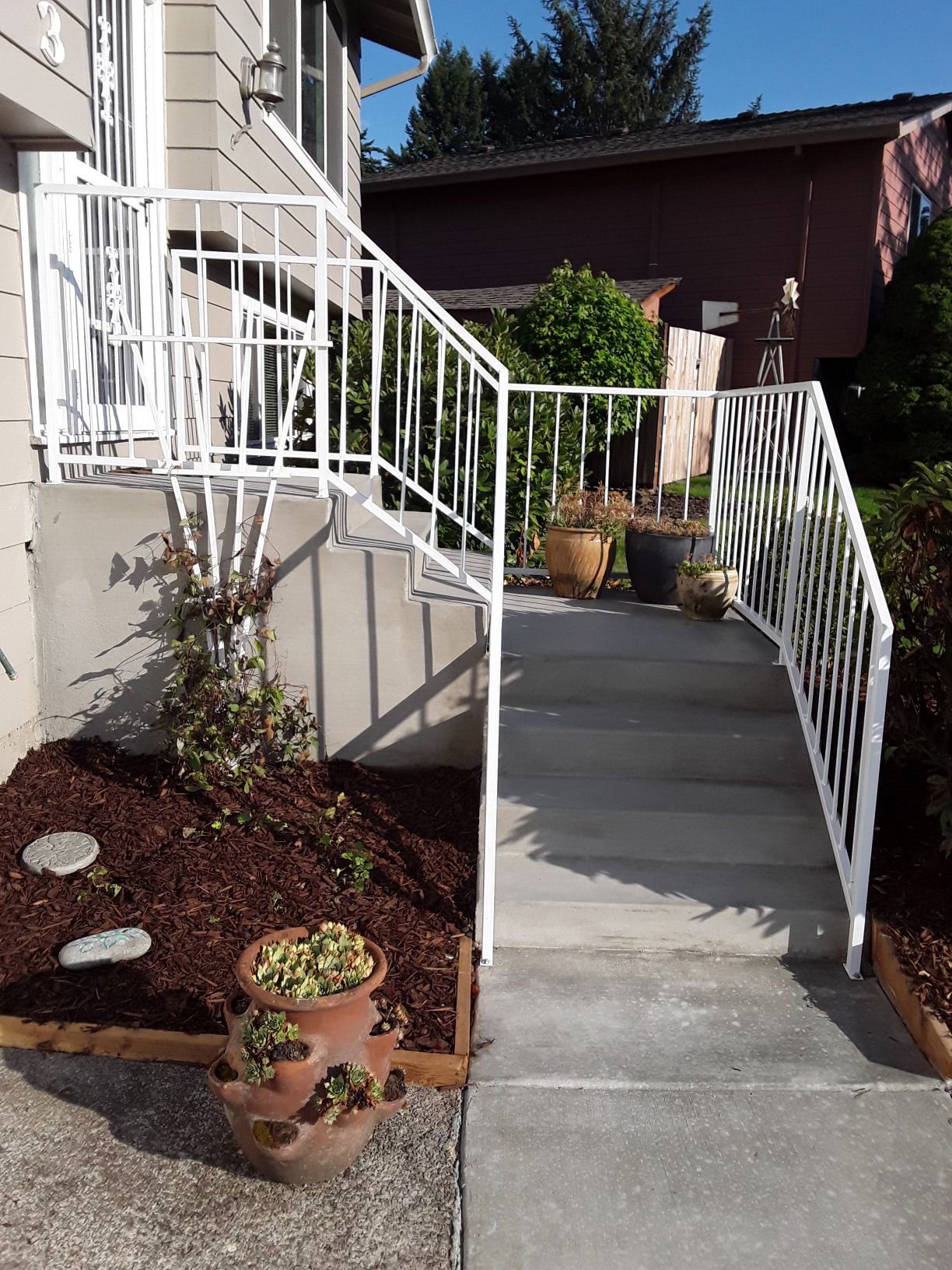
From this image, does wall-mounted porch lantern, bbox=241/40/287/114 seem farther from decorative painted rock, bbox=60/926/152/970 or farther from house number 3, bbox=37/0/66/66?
decorative painted rock, bbox=60/926/152/970

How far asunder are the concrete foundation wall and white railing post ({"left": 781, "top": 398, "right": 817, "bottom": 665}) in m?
1.25

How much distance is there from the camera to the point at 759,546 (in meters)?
4.56

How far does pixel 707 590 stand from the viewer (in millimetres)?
4602

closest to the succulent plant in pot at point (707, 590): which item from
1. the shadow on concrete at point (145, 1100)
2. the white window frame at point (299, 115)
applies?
the shadow on concrete at point (145, 1100)

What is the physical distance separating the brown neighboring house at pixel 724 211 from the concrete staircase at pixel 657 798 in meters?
9.45

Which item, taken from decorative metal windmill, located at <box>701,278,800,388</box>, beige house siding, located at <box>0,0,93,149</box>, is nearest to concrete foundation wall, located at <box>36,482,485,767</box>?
beige house siding, located at <box>0,0,93,149</box>

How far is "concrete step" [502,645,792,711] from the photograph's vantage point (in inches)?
159

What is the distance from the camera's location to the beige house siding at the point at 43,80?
3.11 metres

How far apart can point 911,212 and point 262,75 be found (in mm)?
11695

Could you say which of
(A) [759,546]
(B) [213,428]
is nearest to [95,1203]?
(A) [759,546]

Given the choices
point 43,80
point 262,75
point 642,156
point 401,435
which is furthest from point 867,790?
point 642,156

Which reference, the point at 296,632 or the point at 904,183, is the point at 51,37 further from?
the point at 904,183

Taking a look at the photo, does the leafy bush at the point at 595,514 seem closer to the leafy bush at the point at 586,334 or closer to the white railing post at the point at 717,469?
the white railing post at the point at 717,469

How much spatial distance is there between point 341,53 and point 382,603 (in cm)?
635
